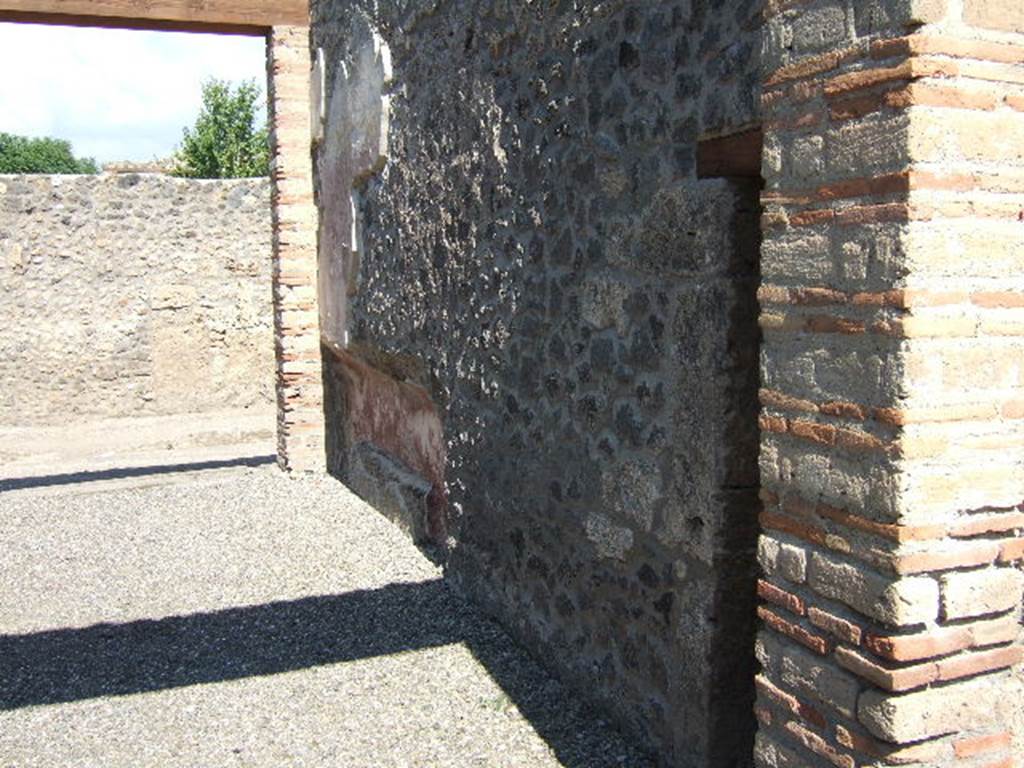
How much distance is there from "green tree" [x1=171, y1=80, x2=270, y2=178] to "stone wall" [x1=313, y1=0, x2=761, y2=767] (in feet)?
57.8

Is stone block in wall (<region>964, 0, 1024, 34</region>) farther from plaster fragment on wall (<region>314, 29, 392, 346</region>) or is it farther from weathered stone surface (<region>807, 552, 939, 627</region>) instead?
plaster fragment on wall (<region>314, 29, 392, 346</region>)

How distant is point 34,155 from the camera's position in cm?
3966

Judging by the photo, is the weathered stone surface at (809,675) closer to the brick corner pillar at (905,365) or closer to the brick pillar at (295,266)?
the brick corner pillar at (905,365)

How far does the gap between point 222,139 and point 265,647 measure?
65.4 feet

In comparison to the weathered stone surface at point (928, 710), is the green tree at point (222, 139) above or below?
above

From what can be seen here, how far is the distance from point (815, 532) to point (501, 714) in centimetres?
171

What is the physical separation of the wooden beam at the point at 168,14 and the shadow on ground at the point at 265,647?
13.0 feet

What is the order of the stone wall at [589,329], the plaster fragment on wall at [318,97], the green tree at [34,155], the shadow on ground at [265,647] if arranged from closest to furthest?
the stone wall at [589,329]
the shadow on ground at [265,647]
the plaster fragment on wall at [318,97]
the green tree at [34,155]

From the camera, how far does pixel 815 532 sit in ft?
7.34

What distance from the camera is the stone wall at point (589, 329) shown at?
9.38 ft

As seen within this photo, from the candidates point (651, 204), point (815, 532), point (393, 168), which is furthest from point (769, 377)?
point (393, 168)

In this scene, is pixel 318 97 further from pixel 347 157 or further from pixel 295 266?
pixel 295 266

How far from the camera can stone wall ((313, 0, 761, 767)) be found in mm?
2859

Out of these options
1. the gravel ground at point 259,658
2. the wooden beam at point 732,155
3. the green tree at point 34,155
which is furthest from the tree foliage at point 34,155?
the wooden beam at point 732,155
